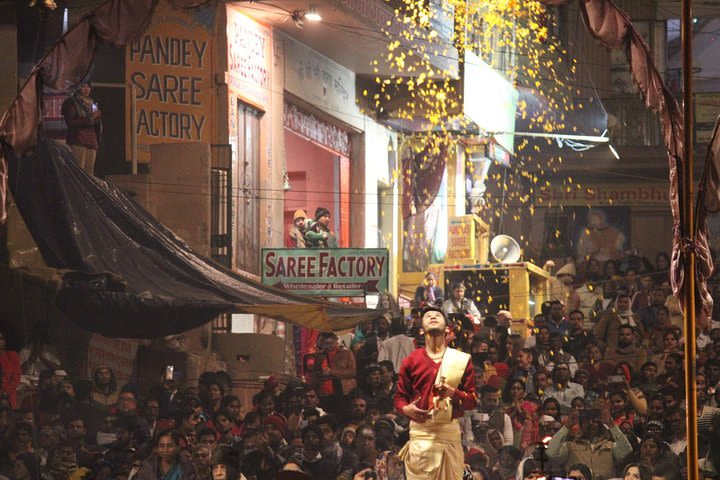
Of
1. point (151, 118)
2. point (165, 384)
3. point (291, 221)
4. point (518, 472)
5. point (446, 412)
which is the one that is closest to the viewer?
point (446, 412)

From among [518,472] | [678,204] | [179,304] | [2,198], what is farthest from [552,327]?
[2,198]

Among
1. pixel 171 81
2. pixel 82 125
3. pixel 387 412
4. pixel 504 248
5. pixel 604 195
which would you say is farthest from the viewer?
pixel 604 195

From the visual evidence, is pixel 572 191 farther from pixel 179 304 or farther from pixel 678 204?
pixel 678 204

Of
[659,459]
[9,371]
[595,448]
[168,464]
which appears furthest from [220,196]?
[659,459]

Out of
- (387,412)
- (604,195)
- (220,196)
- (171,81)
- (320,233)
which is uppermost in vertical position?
(171,81)

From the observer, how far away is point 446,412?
9.22 metres

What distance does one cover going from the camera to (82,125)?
1526 centimetres

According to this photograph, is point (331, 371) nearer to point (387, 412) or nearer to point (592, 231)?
point (387, 412)

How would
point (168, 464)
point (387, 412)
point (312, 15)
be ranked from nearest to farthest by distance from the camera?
point (168, 464)
point (387, 412)
point (312, 15)

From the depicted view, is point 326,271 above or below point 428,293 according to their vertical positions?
above

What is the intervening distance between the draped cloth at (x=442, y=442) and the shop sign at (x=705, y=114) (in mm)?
11572

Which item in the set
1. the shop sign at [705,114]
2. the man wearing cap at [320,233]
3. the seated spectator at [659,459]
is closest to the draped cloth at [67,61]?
the seated spectator at [659,459]

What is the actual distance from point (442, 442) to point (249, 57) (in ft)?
25.1

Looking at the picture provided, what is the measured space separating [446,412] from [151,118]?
286 inches
